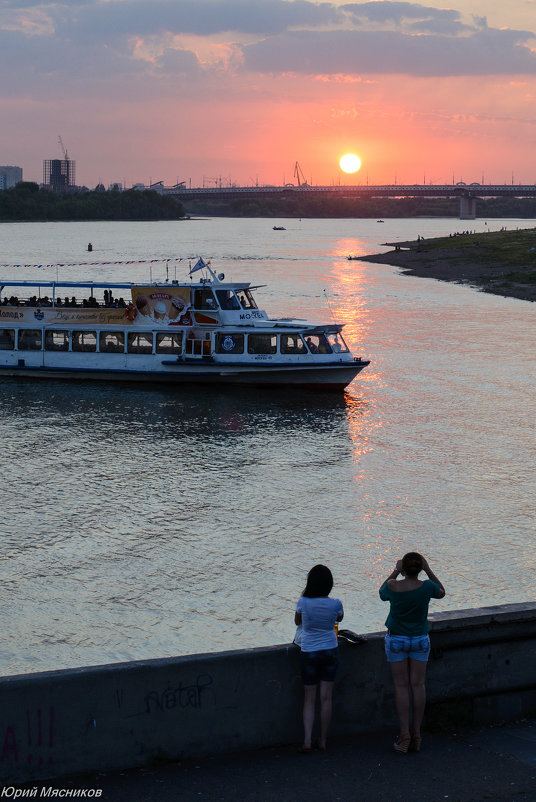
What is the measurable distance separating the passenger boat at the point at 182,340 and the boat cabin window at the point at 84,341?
2.0 inches

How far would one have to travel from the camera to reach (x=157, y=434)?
37.5m

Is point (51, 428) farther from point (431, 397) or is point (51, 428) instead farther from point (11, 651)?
point (11, 651)

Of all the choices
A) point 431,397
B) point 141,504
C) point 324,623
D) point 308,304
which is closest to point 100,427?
point 141,504

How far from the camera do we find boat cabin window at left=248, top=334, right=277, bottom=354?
45469 mm

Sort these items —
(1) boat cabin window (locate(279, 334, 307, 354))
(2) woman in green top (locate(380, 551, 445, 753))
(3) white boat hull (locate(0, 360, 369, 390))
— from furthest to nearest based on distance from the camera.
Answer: (3) white boat hull (locate(0, 360, 369, 390)) < (1) boat cabin window (locate(279, 334, 307, 354)) < (2) woman in green top (locate(380, 551, 445, 753))

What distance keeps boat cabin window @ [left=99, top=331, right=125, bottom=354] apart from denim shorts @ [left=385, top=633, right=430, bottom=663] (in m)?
38.3

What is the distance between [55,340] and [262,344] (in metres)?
11.3

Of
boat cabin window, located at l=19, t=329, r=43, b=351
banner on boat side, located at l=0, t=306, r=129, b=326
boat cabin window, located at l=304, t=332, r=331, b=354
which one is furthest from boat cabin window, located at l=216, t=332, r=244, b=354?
boat cabin window, located at l=19, t=329, r=43, b=351

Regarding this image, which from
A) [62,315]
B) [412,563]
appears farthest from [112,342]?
[412,563]

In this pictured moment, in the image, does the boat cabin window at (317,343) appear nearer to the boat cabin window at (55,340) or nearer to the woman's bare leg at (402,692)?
the boat cabin window at (55,340)

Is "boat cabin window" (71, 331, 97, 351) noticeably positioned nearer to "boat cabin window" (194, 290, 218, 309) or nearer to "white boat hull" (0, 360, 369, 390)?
"white boat hull" (0, 360, 369, 390)

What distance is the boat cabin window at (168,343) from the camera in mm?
46875

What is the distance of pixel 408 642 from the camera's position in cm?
1070

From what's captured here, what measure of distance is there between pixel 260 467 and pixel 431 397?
586 inches
